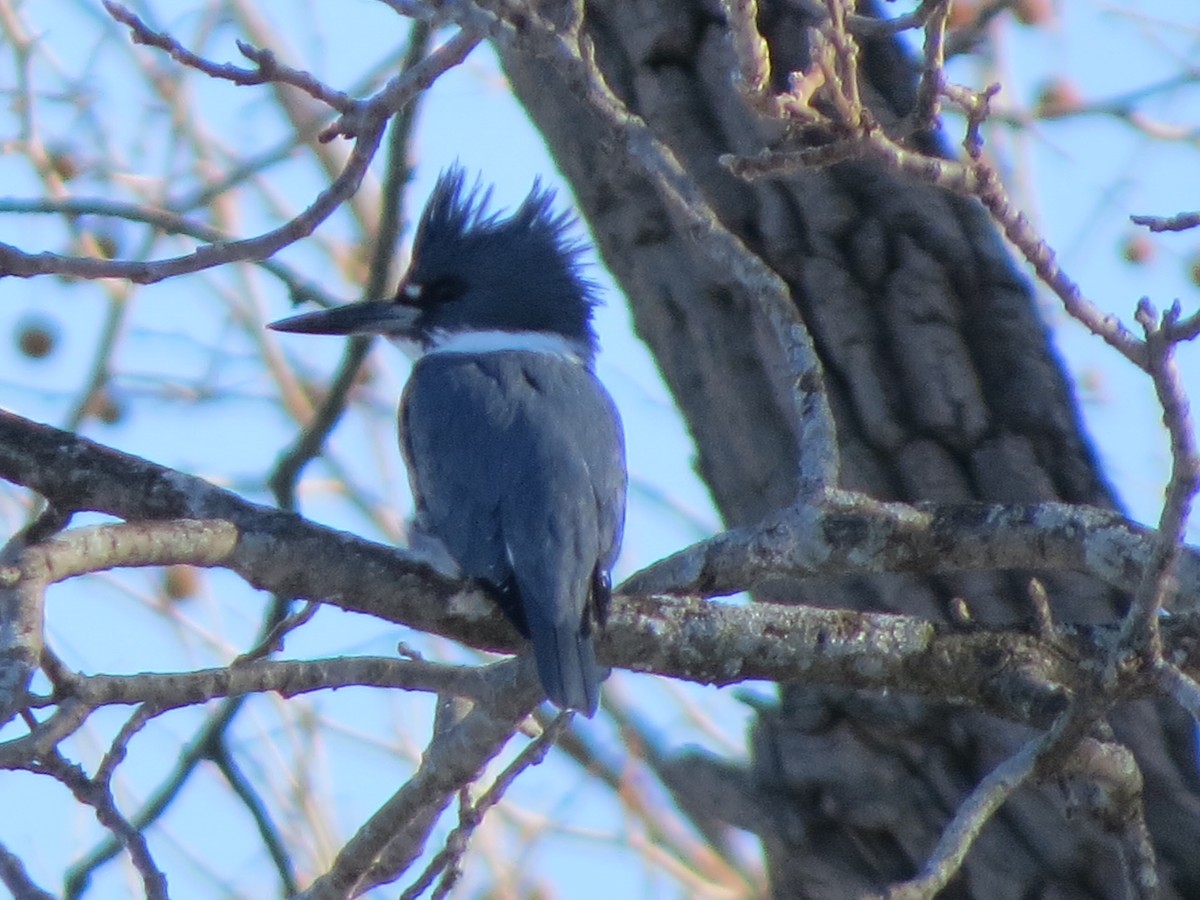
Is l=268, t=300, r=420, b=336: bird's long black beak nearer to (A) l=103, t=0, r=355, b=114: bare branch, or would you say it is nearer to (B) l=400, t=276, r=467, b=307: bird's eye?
Result: (B) l=400, t=276, r=467, b=307: bird's eye

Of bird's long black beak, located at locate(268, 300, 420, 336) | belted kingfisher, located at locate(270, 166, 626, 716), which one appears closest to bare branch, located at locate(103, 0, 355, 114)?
belted kingfisher, located at locate(270, 166, 626, 716)

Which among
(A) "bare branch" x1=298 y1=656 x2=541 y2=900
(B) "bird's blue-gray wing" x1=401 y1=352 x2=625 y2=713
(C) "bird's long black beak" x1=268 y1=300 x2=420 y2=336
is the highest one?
(C) "bird's long black beak" x1=268 y1=300 x2=420 y2=336

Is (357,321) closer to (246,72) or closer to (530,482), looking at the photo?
(530,482)

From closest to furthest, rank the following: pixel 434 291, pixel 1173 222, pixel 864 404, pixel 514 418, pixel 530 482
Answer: pixel 1173 222 < pixel 530 482 < pixel 514 418 < pixel 864 404 < pixel 434 291

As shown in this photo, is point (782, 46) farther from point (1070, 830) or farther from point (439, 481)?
point (1070, 830)

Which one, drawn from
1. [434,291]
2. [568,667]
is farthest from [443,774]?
[434,291]

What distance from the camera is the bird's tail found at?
2.44 m

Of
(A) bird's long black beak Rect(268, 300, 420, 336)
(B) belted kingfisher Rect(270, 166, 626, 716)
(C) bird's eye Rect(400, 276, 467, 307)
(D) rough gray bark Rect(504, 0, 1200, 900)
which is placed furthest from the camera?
(C) bird's eye Rect(400, 276, 467, 307)

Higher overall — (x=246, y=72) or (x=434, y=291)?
(x=434, y=291)

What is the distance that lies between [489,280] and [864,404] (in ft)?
3.32

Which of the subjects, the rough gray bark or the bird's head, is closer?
the rough gray bark

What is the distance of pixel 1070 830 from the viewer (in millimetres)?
3084

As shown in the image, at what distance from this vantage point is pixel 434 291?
396 centimetres

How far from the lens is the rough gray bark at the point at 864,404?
3.17 metres
